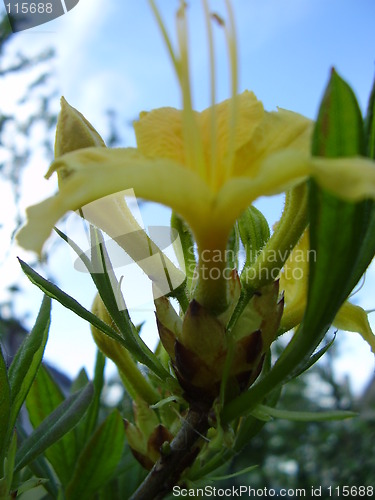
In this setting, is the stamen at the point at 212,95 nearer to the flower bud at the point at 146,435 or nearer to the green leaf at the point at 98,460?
the flower bud at the point at 146,435

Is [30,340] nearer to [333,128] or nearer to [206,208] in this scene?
[206,208]

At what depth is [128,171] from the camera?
55 cm

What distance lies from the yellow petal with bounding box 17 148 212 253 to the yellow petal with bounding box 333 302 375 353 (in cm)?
45

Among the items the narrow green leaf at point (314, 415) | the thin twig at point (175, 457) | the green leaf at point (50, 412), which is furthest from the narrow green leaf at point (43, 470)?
the narrow green leaf at point (314, 415)

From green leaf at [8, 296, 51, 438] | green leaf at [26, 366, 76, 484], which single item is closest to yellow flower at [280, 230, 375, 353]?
green leaf at [8, 296, 51, 438]

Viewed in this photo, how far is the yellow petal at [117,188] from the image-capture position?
55 centimetres

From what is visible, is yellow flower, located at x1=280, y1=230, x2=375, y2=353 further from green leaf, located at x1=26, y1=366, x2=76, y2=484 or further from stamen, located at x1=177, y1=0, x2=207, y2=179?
green leaf, located at x1=26, y1=366, x2=76, y2=484

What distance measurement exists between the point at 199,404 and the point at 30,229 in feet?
1.25

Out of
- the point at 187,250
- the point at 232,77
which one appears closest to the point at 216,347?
the point at 187,250

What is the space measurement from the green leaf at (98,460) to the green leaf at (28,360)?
0.74ft

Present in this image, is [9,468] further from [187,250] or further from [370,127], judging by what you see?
[370,127]

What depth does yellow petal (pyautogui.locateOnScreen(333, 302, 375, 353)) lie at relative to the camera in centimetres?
94

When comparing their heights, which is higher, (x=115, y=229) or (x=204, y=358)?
(x=115, y=229)

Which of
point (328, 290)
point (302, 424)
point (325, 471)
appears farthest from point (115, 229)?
point (302, 424)
